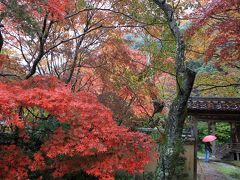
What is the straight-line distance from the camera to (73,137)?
635 cm

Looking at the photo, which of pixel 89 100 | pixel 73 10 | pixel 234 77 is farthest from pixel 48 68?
pixel 234 77

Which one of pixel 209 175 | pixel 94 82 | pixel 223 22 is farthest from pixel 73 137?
pixel 209 175

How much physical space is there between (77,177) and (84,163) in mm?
3117

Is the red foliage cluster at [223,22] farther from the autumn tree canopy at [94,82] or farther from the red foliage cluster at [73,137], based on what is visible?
the red foliage cluster at [73,137]

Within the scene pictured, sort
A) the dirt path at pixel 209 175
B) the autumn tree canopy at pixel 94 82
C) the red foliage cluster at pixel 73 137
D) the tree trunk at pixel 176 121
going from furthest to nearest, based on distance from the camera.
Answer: the dirt path at pixel 209 175
the tree trunk at pixel 176 121
the autumn tree canopy at pixel 94 82
the red foliage cluster at pixel 73 137

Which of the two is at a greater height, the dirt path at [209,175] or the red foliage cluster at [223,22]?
the red foliage cluster at [223,22]

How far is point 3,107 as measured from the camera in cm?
529

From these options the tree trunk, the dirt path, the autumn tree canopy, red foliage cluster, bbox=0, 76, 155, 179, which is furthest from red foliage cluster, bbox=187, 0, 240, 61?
the dirt path

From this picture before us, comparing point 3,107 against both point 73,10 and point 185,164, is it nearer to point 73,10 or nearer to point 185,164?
point 73,10

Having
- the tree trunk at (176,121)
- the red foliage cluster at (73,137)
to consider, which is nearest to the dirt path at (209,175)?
the tree trunk at (176,121)

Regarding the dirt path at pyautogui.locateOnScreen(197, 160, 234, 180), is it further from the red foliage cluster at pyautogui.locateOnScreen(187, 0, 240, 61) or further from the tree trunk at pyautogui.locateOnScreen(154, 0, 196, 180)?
the tree trunk at pyautogui.locateOnScreen(154, 0, 196, 180)

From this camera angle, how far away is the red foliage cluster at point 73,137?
5.89 meters

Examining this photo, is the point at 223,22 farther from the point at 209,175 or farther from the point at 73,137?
the point at 209,175

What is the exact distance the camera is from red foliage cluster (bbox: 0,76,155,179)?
19.3ft
